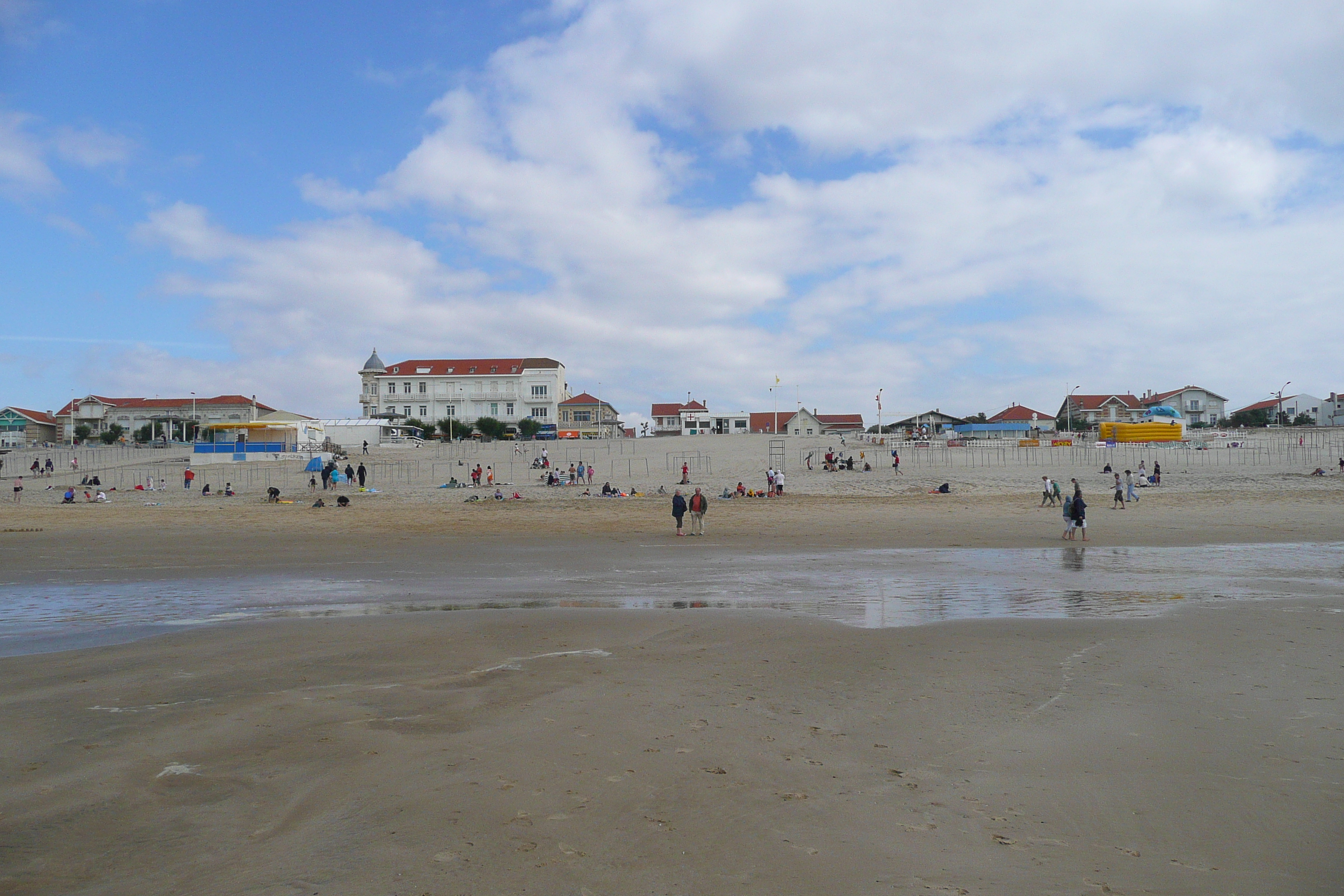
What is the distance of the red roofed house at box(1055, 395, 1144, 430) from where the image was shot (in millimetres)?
90938

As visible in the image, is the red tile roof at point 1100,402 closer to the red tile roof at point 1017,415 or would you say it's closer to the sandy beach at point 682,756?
the red tile roof at point 1017,415

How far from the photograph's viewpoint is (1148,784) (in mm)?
4828

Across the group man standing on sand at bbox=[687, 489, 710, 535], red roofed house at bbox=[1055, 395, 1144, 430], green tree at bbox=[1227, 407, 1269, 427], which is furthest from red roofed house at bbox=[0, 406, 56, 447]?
green tree at bbox=[1227, 407, 1269, 427]

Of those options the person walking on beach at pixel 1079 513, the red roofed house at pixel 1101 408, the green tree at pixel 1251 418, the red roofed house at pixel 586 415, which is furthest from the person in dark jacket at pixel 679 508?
the green tree at pixel 1251 418

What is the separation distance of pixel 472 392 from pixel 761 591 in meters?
88.4

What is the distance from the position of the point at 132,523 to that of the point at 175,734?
872 inches

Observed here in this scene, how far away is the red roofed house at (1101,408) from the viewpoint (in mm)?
90938

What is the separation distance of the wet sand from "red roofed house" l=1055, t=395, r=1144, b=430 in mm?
90663

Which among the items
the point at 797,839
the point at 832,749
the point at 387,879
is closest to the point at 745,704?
the point at 832,749

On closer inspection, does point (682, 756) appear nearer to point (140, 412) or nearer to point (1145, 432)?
point (1145, 432)

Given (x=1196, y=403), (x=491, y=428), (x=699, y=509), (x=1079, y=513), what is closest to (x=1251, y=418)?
(x=1196, y=403)

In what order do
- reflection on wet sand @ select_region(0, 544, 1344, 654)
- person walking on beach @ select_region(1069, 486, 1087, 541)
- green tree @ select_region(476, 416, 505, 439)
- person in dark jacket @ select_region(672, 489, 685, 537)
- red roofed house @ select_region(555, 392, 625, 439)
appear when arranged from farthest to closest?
red roofed house @ select_region(555, 392, 625, 439)
green tree @ select_region(476, 416, 505, 439)
person in dark jacket @ select_region(672, 489, 685, 537)
person walking on beach @ select_region(1069, 486, 1087, 541)
reflection on wet sand @ select_region(0, 544, 1344, 654)

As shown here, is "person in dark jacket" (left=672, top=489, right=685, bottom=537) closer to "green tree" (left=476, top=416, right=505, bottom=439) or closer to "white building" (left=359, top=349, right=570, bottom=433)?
"green tree" (left=476, top=416, right=505, bottom=439)

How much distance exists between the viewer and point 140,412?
3723 inches
